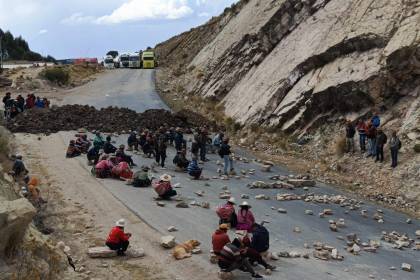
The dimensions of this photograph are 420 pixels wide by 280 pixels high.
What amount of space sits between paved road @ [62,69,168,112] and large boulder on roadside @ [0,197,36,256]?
34075 mm

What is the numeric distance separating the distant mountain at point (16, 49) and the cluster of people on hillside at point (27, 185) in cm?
9205

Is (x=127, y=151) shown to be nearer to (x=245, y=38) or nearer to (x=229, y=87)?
(x=229, y=87)

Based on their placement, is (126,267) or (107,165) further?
(107,165)

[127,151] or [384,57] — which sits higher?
Result: [384,57]

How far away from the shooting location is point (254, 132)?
1437 inches

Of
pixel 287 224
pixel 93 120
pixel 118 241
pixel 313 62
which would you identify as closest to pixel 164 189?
pixel 287 224

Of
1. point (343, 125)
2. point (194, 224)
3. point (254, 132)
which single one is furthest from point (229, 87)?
point (194, 224)

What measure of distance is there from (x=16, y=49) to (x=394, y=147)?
348 ft

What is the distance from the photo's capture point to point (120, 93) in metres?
55.7

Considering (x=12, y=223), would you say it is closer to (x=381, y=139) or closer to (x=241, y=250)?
(x=241, y=250)

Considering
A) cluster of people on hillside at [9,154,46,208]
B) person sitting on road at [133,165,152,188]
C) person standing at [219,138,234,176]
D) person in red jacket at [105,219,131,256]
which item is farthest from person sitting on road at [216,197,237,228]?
person standing at [219,138,234,176]

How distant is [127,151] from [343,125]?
11704 mm

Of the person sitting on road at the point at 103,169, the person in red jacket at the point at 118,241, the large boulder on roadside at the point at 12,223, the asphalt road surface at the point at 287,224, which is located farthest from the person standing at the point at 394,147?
the large boulder on roadside at the point at 12,223

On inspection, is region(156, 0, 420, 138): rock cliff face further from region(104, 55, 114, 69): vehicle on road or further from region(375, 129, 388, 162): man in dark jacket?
region(104, 55, 114, 69): vehicle on road
